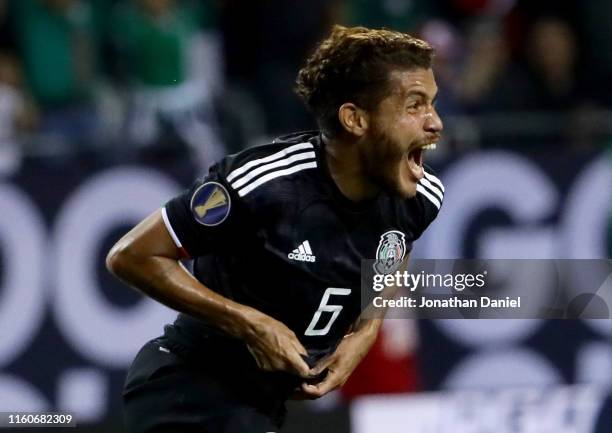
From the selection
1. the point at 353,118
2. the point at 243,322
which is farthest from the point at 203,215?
the point at 353,118

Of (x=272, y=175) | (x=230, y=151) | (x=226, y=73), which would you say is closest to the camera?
(x=272, y=175)

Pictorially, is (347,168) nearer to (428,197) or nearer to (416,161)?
(416,161)

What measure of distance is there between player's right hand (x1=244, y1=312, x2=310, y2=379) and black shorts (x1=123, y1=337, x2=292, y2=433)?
0.76 ft

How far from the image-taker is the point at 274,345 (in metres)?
4.21

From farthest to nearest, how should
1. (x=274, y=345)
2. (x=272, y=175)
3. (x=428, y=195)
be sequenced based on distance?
(x=428, y=195) → (x=272, y=175) → (x=274, y=345)

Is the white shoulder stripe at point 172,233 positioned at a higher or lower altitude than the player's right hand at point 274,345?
higher

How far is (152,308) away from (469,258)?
6.12 ft

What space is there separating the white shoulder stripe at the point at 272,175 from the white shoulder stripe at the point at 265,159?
5cm

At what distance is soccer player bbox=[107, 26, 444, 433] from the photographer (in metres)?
4.30

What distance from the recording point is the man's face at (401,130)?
4.40 meters

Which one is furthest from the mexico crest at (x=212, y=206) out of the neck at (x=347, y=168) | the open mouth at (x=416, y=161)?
the open mouth at (x=416, y=161)

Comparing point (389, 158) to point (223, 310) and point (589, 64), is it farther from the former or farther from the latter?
point (589, 64)

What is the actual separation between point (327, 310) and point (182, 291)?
50 centimetres

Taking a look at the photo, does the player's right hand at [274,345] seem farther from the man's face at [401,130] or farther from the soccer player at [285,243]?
the man's face at [401,130]
